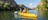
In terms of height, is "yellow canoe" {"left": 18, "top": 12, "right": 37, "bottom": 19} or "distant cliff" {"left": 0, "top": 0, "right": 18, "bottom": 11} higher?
"distant cliff" {"left": 0, "top": 0, "right": 18, "bottom": 11}

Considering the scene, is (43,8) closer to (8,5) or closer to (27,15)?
(27,15)

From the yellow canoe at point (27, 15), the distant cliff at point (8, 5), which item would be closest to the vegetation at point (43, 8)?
the yellow canoe at point (27, 15)

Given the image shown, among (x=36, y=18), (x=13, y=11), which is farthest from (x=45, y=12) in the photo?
(x=13, y=11)

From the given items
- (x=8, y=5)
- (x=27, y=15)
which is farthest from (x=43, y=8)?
(x=8, y=5)

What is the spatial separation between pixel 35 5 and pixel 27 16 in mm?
154

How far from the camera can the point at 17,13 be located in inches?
42.0

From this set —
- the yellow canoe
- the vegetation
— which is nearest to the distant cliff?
the yellow canoe

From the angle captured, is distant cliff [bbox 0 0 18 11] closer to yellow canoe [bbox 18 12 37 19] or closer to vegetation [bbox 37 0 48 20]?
yellow canoe [bbox 18 12 37 19]

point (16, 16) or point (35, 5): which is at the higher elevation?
point (35, 5)

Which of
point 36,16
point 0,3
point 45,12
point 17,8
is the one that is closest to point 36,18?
point 36,16

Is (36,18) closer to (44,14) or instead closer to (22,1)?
(44,14)

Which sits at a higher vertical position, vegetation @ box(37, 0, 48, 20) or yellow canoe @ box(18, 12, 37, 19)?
vegetation @ box(37, 0, 48, 20)

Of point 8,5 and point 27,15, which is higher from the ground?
point 8,5

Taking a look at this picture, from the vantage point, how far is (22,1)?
1065mm
